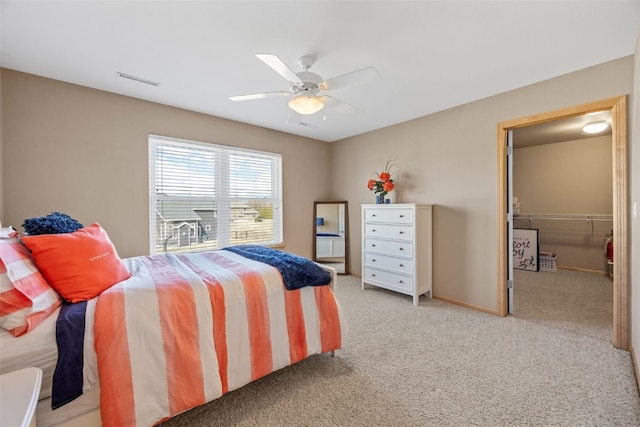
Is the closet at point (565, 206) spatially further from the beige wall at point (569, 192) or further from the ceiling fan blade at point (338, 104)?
the ceiling fan blade at point (338, 104)

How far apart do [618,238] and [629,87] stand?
126 cm

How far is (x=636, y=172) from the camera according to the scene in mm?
1944

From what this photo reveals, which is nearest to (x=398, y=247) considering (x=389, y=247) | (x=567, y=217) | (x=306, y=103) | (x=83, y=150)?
(x=389, y=247)

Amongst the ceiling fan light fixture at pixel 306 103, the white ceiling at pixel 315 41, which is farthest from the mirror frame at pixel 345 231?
the ceiling fan light fixture at pixel 306 103

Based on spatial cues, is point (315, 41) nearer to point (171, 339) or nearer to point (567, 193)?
point (171, 339)

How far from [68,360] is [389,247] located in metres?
3.18

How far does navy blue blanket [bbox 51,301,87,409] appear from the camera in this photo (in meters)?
1.17

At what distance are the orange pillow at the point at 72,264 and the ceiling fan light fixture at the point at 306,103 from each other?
66.4 inches

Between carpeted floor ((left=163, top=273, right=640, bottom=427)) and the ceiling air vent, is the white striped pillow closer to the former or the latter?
carpeted floor ((left=163, top=273, right=640, bottom=427))

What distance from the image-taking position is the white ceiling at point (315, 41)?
5.56ft

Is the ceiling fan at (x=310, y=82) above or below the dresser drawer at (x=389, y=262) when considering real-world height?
→ above

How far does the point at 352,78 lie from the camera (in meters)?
1.94

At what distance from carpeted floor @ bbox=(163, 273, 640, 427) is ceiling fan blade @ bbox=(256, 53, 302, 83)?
85.3 inches

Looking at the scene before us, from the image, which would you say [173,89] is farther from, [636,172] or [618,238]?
[618,238]
